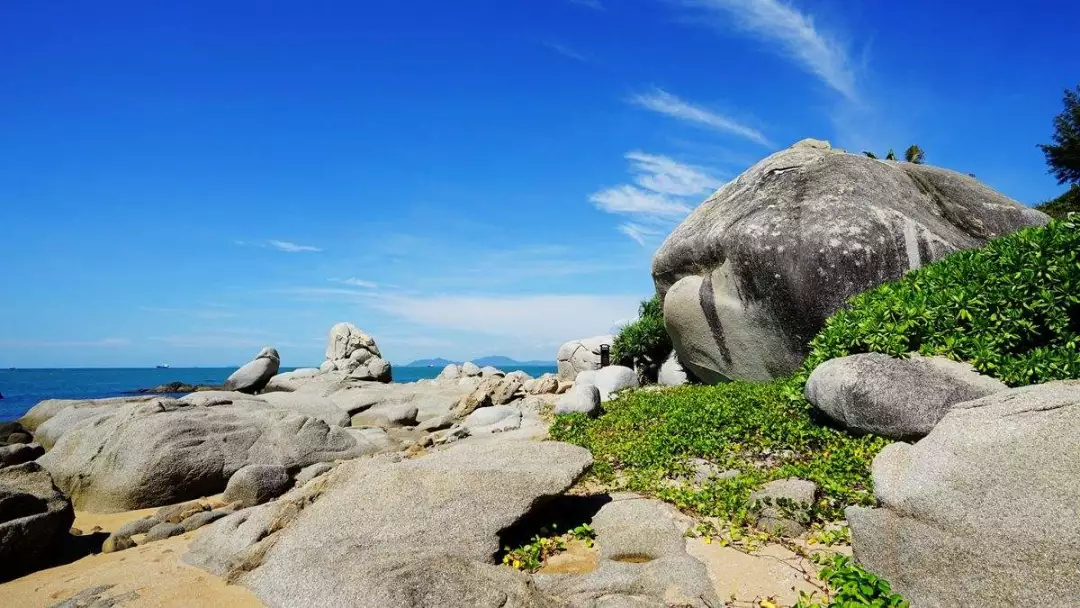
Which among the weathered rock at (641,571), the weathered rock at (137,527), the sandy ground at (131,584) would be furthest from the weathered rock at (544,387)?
the sandy ground at (131,584)

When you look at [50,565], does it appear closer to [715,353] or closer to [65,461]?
[65,461]

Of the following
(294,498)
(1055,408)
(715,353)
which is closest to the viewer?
(1055,408)

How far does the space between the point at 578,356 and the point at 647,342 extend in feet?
24.0

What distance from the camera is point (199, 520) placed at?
8281 millimetres

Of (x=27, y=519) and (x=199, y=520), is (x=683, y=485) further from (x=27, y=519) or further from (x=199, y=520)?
(x=27, y=519)

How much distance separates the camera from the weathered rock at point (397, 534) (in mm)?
5090

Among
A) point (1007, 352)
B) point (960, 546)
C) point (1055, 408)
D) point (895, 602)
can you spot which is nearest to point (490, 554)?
point (895, 602)

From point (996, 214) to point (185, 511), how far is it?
1570 cm

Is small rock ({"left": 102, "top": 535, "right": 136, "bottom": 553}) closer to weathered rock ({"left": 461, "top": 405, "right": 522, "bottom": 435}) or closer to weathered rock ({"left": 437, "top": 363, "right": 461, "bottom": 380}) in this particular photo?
weathered rock ({"left": 461, "top": 405, "right": 522, "bottom": 435})

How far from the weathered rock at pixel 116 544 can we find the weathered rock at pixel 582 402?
7729 mm

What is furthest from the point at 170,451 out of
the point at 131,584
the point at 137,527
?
the point at 131,584

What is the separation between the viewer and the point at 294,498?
7.10 m

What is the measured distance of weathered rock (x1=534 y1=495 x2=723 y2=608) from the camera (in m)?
5.12

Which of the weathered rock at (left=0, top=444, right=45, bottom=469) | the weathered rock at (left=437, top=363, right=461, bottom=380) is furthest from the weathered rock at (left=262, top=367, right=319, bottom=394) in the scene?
the weathered rock at (left=0, top=444, right=45, bottom=469)
